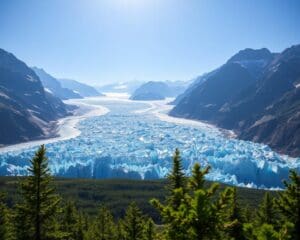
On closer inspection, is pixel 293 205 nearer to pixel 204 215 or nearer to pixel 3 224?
pixel 204 215

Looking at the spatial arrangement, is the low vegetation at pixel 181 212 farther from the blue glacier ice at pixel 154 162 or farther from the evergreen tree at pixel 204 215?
the blue glacier ice at pixel 154 162

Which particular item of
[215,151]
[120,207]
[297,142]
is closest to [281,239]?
[120,207]

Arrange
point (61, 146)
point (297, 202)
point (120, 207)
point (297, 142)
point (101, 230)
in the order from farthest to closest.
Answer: point (297, 142)
point (61, 146)
point (120, 207)
point (101, 230)
point (297, 202)

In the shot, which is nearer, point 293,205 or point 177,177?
point 293,205

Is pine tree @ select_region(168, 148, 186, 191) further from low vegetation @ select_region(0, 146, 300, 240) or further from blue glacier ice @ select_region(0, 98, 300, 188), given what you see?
blue glacier ice @ select_region(0, 98, 300, 188)

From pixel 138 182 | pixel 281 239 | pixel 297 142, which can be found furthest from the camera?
pixel 297 142

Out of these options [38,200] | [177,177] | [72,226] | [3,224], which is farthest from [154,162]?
[38,200]

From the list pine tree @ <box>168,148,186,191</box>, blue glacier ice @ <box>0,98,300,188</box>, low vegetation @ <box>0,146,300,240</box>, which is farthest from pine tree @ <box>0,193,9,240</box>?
blue glacier ice @ <box>0,98,300,188</box>

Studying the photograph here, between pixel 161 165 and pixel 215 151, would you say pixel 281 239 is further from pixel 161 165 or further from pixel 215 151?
pixel 215 151

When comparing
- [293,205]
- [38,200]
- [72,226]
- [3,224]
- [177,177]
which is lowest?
[72,226]

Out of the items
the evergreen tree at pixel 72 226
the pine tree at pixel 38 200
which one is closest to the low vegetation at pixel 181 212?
the pine tree at pixel 38 200
